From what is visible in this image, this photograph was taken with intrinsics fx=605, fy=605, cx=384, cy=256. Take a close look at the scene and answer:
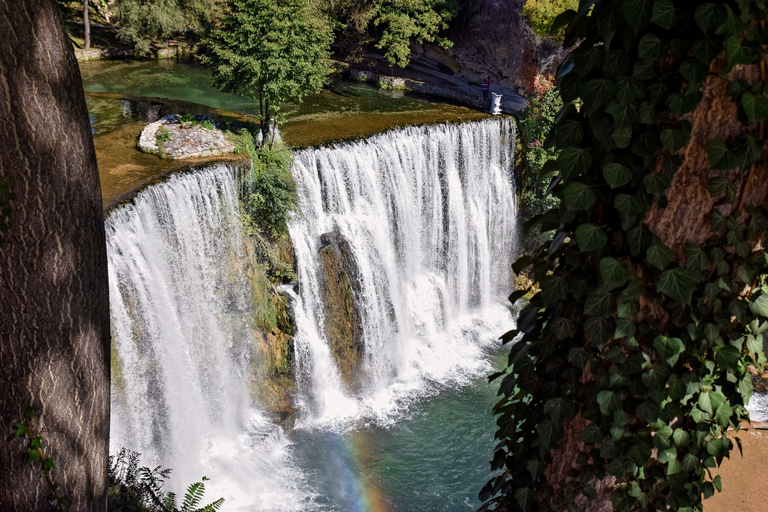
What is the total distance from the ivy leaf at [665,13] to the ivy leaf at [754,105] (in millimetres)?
307

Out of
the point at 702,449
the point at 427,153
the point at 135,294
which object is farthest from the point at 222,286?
the point at 702,449

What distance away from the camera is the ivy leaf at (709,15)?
5.18 feet

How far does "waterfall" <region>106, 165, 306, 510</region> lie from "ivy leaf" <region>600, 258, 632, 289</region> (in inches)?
256

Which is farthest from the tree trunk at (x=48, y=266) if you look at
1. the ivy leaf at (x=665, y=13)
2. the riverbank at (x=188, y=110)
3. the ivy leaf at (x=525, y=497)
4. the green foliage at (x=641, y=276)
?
the riverbank at (x=188, y=110)

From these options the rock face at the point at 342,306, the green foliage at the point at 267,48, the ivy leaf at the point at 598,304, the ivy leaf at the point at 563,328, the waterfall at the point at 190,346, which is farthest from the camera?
the rock face at the point at 342,306

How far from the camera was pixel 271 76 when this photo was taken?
32.1 ft

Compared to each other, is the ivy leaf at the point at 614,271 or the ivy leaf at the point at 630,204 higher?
the ivy leaf at the point at 630,204

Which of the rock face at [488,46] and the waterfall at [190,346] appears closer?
the waterfall at [190,346]

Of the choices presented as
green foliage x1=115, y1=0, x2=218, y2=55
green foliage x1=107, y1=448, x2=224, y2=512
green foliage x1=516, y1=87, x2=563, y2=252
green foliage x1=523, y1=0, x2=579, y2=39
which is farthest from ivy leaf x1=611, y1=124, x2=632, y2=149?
green foliage x1=115, y1=0, x2=218, y2=55

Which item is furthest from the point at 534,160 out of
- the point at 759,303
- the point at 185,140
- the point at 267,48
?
the point at 759,303

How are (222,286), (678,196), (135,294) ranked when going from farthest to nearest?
(222,286)
(135,294)
(678,196)

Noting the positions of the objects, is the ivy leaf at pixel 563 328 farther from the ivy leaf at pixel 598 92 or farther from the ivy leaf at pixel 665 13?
the ivy leaf at pixel 665 13

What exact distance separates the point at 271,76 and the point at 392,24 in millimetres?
10044

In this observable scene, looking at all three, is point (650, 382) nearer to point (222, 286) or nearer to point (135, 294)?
point (135, 294)
